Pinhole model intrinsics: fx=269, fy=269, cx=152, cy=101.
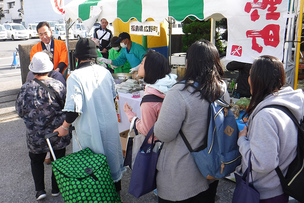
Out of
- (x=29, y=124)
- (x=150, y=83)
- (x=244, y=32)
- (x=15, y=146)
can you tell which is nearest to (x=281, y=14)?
(x=244, y=32)

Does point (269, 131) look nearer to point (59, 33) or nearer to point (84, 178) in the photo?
point (84, 178)

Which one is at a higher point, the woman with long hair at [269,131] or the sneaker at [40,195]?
the woman with long hair at [269,131]

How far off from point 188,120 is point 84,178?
1.07 metres

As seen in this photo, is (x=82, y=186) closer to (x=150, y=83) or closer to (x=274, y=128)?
(x=150, y=83)

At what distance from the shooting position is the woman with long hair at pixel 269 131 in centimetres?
145

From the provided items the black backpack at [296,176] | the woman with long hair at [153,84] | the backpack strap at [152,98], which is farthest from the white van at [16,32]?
the black backpack at [296,176]

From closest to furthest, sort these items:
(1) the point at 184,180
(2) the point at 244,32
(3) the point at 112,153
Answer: (1) the point at 184,180
(3) the point at 112,153
(2) the point at 244,32

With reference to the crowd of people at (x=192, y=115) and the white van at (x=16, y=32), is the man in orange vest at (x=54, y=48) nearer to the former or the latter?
the crowd of people at (x=192, y=115)

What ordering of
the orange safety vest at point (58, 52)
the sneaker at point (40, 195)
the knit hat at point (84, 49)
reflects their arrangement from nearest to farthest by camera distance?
1. the knit hat at point (84, 49)
2. the sneaker at point (40, 195)
3. the orange safety vest at point (58, 52)

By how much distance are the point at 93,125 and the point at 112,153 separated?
39 centimetres

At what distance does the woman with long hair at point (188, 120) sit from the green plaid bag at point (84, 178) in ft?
2.19

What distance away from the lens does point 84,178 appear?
2152 mm

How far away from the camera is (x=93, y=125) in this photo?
7.91 feet

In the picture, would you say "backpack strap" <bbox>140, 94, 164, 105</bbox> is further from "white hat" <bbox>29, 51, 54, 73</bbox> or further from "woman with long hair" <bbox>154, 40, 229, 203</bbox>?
"white hat" <bbox>29, 51, 54, 73</bbox>
